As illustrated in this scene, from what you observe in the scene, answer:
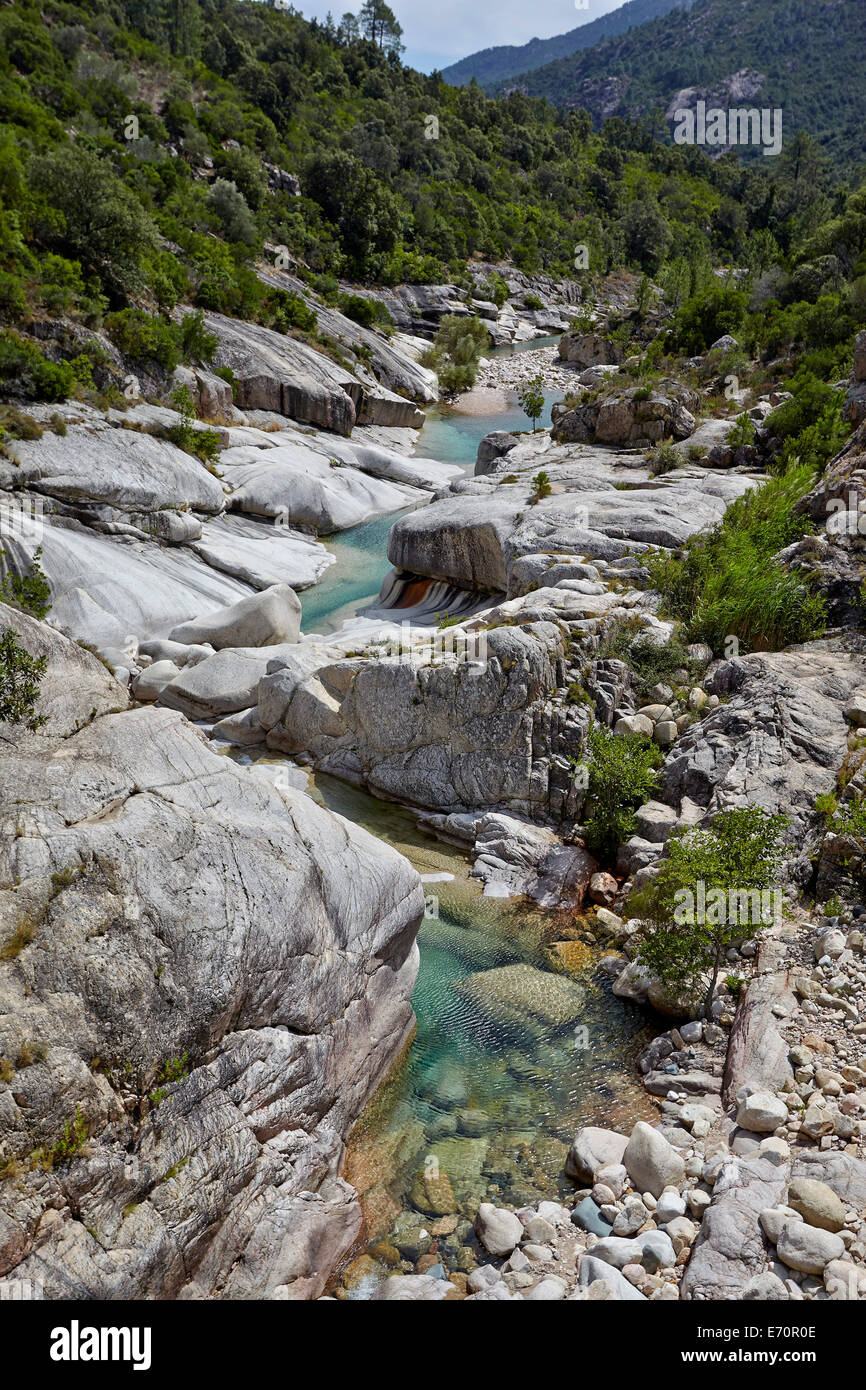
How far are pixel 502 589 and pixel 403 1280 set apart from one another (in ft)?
57.5

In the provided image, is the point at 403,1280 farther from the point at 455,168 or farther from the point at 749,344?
the point at 455,168

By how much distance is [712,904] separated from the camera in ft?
37.3

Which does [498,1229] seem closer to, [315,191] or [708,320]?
[708,320]

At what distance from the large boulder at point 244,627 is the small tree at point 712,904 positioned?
1383 cm

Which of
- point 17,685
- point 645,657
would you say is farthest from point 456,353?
point 17,685

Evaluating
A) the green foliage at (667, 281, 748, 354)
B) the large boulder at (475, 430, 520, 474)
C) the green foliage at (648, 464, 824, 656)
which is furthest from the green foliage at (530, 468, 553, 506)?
the green foliage at (667, 281, 748, 354)

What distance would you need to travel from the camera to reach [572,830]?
16.1 metres

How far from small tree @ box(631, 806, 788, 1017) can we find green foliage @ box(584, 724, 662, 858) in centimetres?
345

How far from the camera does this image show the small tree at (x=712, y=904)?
36.6ft

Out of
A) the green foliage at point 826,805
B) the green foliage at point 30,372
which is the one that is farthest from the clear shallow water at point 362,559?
the green foliage at point 826,805

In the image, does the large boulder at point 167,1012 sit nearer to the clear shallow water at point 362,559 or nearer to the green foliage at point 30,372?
the clear shallow water at point 362,559

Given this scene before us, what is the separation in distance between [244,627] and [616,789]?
37.7ft

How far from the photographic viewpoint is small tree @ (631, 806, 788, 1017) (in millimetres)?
11148
